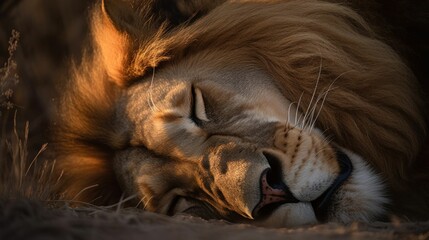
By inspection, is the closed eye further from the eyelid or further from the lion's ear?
the lion's ear

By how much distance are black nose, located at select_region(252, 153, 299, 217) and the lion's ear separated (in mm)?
1010

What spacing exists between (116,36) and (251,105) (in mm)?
767

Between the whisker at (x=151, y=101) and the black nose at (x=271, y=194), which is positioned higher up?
the whisker at (x=151, y=101)

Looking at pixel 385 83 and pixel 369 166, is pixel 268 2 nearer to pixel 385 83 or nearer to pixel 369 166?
pixel 385 83

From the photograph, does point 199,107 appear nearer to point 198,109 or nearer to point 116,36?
point 198,109

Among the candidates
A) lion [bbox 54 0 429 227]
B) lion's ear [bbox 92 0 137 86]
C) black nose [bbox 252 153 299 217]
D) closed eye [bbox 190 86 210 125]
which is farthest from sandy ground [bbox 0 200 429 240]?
lion's ear [bbox 92 0 137 86]

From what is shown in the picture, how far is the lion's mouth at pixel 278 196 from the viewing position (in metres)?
2.45

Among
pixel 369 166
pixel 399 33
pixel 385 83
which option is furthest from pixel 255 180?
pixel 399 33

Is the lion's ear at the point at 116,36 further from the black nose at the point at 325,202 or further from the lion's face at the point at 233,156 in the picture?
the black nose at the point at 325,202

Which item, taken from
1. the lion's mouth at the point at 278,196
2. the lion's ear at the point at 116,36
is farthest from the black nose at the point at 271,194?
the lion's ear at the point at 116,36

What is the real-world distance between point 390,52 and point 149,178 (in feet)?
3.87

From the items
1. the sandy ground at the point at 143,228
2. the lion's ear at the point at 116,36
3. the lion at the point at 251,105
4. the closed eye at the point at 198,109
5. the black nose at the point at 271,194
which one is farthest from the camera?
the lion's ear at the point at 116,36

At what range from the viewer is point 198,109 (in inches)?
115

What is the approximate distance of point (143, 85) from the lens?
123 inches
